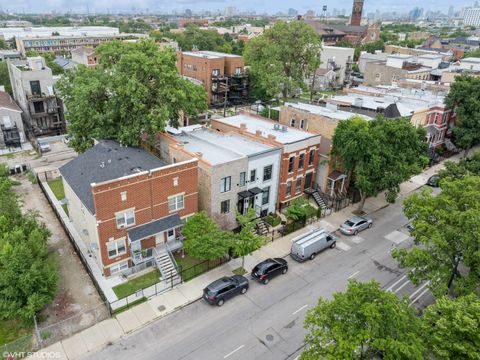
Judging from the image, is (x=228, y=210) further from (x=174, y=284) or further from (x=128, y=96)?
(x=128, y=96)

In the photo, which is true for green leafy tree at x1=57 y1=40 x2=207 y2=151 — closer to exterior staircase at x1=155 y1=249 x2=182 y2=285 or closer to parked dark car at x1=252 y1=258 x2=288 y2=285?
exterior staircase at x1=155 y1=249 x2=182 y2=285

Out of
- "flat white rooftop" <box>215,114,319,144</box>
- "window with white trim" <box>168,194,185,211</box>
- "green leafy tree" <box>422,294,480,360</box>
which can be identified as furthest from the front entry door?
"green leafy tree" <box>422,294,480,360</box>

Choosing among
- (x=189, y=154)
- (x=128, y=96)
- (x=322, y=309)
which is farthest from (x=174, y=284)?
(x=128, y=96)

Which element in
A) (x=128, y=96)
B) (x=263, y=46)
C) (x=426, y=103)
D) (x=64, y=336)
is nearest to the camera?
(x=64, y=336)

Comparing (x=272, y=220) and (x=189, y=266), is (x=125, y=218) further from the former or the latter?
(x=272, y=220)

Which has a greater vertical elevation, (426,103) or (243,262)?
(426,103)

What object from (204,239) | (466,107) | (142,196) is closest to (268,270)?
(204,239)

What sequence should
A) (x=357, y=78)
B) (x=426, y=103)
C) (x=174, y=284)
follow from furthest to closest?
(x=357, y=78) → (x=426, y=103) → (x=174, y=284)

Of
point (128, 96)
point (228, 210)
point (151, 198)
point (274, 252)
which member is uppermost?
point (128, 96)
